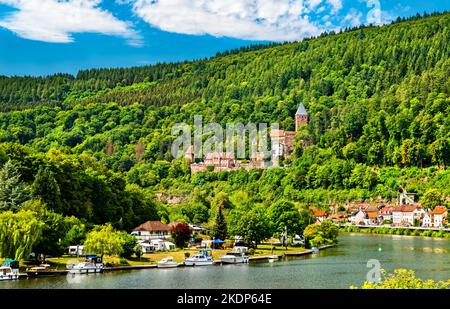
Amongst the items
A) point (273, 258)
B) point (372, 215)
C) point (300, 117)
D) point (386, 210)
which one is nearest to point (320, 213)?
point (372, 215)

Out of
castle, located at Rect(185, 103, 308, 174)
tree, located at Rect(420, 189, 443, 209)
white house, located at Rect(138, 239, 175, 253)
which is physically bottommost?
white house, located at Rect(138, 239, 175, 253)

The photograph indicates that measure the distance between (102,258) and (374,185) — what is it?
3770cm

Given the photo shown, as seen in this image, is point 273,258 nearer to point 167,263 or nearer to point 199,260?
point 199,260

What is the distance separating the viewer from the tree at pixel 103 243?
2636 cm

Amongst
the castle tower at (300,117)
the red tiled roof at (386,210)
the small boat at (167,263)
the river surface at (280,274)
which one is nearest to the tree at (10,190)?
the small boat at (167,263)

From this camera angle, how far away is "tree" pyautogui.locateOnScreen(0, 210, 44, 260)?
2361cm

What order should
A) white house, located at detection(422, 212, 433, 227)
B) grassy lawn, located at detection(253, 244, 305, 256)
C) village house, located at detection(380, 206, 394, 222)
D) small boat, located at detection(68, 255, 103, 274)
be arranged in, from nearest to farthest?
small boat, located at detection(68, 255, 103, 274) → grassy lawn, located at detection(253, 244, 305, 256) → white house, located at detection(422, 212, 433, 227) → village house, located at detection(380, 206, 394, 222)

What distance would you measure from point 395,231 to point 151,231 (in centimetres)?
2197

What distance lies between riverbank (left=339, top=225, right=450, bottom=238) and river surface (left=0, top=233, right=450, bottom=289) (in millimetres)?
12944

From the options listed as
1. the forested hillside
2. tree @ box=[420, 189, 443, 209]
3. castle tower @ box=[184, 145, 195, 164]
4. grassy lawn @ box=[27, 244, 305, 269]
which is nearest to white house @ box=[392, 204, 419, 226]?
tree @ box=[420, 189, 443, 209]

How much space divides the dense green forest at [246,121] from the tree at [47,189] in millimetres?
58

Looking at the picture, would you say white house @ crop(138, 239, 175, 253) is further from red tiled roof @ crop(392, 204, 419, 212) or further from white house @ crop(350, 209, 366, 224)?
white house @ crop(350, 209, 366, 224)

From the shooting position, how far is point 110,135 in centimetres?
9194
